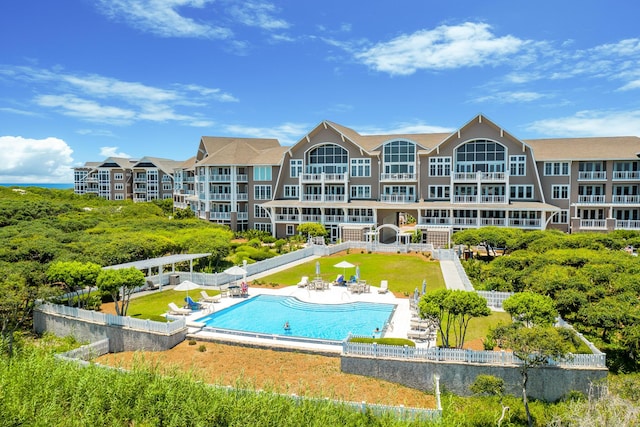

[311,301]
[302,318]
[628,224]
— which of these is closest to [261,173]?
[311,301]

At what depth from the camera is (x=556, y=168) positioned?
42.5 meters

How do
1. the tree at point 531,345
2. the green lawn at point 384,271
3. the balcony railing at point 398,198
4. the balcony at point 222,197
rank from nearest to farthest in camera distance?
the tree at point 531,345 < the green lawn at point 384,271 < the balcony railing at point 398,198 < the balcony at point 222,197

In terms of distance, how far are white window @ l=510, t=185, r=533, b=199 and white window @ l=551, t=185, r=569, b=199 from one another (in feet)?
6.79

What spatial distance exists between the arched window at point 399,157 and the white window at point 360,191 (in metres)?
2.80

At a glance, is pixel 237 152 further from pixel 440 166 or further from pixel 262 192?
pixel 440 166

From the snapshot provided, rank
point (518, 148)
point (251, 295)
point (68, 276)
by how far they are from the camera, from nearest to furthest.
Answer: point (68, 276)
point (251, 295)
point (518, 148)

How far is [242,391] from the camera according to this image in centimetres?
1287

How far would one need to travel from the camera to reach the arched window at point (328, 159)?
159ft

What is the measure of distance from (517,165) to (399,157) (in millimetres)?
11153

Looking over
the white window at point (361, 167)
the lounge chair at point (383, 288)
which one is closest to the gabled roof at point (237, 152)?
the white window at point (361, 167)

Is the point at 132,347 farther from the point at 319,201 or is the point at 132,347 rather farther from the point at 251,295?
the point at 319,201

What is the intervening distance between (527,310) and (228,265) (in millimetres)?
24207

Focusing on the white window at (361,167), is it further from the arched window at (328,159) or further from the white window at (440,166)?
the white window at (440,166)

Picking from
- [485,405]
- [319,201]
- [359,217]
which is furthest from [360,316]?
[319,201]
